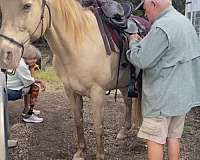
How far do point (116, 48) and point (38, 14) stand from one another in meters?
0.93

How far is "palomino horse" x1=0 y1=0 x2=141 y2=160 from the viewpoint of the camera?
3.25 meters

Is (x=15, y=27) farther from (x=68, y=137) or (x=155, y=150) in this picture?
(x=68, y=137)

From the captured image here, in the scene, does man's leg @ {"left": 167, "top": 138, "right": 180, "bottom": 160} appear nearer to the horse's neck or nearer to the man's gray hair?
the horse's neck

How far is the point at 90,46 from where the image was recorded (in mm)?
3789

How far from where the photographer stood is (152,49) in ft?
9.93

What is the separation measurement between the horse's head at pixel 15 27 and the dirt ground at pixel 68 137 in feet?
4.80

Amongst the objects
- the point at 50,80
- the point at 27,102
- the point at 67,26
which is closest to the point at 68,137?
the point at 27,102

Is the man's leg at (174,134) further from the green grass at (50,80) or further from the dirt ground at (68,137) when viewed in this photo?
the green grass at (50,80)

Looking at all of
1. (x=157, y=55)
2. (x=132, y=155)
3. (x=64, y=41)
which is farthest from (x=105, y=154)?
(x=157, y=55)

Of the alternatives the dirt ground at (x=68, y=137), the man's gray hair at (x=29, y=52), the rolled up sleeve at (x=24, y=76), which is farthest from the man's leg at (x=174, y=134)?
the rolled up sleeve at (x=24, y=76)

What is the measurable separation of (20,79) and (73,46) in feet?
4.57

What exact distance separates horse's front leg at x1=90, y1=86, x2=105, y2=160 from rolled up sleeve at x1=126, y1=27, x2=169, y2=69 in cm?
78

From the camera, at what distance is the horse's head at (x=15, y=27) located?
3.17m

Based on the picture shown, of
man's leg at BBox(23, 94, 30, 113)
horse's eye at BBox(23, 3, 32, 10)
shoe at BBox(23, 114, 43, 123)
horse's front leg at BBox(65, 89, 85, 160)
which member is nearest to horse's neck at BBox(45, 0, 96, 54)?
horse's eye at BBox(23, 3, 32, 10)
